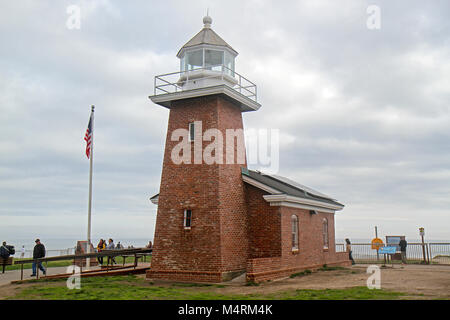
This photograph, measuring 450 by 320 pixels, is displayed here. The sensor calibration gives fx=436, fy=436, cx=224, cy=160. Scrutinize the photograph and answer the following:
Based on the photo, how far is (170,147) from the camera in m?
17.6

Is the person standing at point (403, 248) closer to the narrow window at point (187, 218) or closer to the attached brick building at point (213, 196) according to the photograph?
the attached brick building at point (213, 196)

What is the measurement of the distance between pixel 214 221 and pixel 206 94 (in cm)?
491

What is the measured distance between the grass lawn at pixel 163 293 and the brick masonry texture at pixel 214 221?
1.37m

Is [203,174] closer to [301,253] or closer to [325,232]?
[301,253]

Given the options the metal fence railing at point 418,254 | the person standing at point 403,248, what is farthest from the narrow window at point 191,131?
the person standing at point 403,248

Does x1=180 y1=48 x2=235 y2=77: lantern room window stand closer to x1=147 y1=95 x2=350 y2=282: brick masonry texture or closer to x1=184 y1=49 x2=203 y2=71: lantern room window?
x1=184 y1=49 x2=203 y2=71: lantern room window

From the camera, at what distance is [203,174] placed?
16797mm

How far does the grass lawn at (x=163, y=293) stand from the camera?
37.5ft

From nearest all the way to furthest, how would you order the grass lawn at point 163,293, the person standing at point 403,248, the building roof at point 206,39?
the grass lawn at point 163,293, the building roof at point 206,39, the person standing at point 403,248

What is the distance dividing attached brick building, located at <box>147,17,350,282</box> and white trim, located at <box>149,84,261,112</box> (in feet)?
0.13
